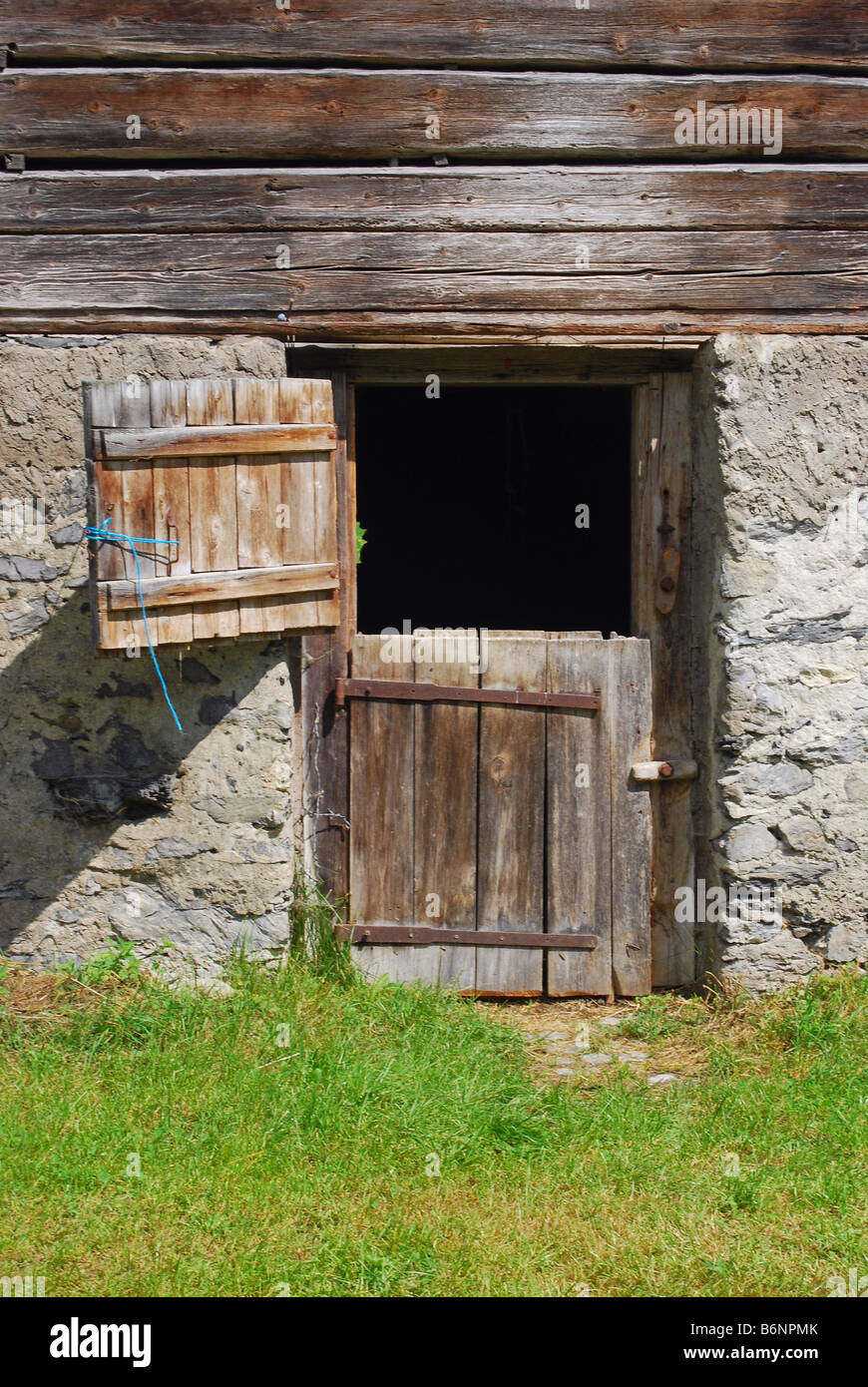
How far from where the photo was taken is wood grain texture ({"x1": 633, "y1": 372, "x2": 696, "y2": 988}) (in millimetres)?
4754

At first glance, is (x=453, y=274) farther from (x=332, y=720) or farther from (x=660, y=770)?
(x=660, y=770)

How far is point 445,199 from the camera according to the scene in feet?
14.8

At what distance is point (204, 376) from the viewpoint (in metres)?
4.45

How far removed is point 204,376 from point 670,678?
2.15m

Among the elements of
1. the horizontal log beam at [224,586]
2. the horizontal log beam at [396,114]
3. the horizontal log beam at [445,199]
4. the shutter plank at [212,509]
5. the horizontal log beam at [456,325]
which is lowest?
the horizontal log beam at [224,586]

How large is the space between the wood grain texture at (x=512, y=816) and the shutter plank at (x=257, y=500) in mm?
1034

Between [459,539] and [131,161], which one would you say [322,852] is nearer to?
[131,161]

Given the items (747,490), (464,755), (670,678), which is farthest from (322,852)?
(747,490)

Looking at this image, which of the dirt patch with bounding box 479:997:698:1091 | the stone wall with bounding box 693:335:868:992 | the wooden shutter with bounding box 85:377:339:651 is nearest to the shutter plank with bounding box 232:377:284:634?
the wooden shutter with bounding box 85:377:339:651

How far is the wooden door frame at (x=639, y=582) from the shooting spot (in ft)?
15.4

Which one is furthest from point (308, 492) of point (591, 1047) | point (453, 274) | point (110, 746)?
point (591, 1047)

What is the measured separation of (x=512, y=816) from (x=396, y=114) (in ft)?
8.83

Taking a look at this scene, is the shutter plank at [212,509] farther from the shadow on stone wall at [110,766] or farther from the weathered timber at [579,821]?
the weathered timber at [579,821]

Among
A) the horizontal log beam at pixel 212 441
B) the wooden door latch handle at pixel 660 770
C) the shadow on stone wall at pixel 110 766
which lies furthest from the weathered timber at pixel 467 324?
the wooden door latch handle at pixel 660 770
